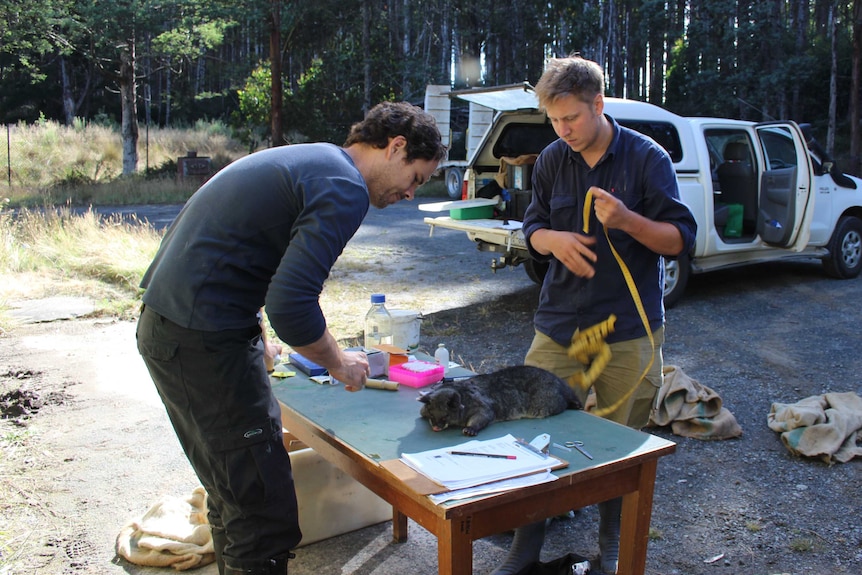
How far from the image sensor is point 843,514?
3.66 meters

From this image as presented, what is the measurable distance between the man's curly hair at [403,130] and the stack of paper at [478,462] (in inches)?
37.7

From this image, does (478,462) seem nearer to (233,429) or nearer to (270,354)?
(233,429)

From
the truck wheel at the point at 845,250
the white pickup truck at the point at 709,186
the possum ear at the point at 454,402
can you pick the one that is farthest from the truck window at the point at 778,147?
the possum ear at the point at 454,402

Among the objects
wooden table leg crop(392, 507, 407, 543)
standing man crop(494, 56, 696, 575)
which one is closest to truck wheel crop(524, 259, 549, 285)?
wooden table leg crop(392, 507, 407, 543)

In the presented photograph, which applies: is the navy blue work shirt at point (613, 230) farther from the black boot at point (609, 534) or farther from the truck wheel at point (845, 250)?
the truck wheel at point (845, 250)

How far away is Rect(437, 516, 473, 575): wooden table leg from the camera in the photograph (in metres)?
2.06

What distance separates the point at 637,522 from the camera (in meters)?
2.51

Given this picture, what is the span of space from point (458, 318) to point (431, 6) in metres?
26.9

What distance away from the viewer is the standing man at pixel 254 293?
6.93 ft

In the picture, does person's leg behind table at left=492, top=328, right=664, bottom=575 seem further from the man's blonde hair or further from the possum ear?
the man's blonde hair

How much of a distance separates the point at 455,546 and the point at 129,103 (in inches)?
952

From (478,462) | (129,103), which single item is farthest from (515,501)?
(129,103)

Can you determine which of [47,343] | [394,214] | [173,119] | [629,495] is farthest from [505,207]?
[173,119]

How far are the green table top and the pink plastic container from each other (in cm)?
5
